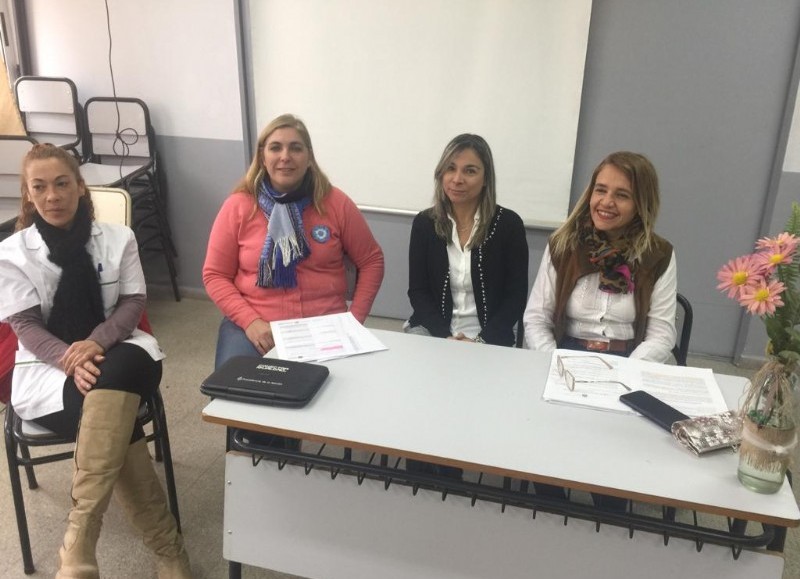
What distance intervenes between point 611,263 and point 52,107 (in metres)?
3.22

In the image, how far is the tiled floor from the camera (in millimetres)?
1823

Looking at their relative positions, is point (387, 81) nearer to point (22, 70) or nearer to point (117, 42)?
point (117, 42)

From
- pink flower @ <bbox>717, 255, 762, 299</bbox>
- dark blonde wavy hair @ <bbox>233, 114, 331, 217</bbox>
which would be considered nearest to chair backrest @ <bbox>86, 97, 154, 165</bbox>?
dark blonde wavy hair @ <bbox>233, 114, 331, 217</bbox>

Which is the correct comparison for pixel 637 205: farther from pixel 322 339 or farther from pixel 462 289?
pixel 322 339

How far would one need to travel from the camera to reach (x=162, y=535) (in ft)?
5.59

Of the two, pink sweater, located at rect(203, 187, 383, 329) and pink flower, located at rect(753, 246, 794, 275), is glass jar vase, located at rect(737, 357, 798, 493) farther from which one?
pink sweater, located at rect(203, 187, 383, 329)

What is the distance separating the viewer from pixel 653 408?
4.44 feet

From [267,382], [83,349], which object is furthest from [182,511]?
[267,382]

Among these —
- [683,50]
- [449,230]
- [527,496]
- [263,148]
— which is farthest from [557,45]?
[527,496]

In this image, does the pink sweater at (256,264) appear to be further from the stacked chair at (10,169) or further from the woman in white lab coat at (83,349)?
the stacked chair at (10,169)

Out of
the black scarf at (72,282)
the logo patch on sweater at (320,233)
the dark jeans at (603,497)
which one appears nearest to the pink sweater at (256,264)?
the logo patch on sweater at (320,233)

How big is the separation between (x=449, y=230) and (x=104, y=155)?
2501 millimetres

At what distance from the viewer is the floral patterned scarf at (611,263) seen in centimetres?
184

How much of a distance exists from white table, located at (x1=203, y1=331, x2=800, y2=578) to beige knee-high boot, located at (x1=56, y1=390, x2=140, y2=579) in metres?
0.32
